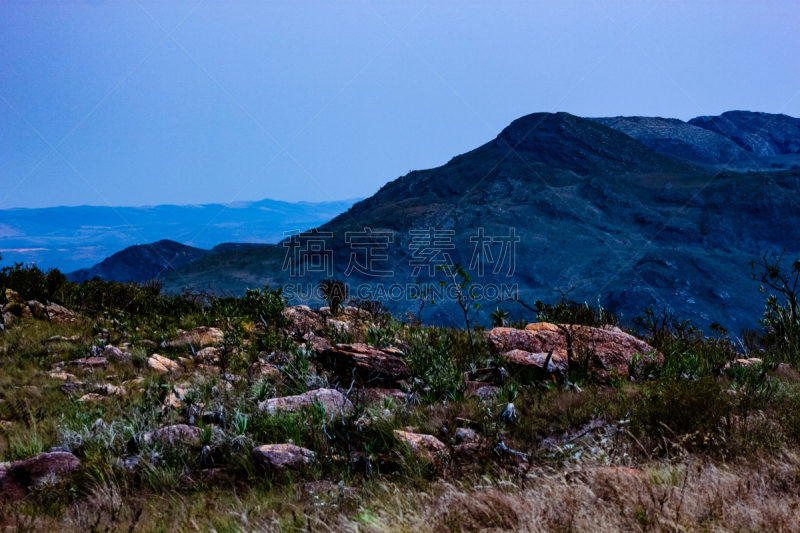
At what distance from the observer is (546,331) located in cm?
670

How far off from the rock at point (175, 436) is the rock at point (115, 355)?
9.64 feet

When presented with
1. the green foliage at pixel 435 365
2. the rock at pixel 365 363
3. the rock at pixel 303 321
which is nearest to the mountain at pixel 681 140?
the rock at pixel 303 321

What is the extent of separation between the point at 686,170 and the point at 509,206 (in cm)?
2768

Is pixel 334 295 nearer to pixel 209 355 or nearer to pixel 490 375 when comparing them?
pixel 209 355

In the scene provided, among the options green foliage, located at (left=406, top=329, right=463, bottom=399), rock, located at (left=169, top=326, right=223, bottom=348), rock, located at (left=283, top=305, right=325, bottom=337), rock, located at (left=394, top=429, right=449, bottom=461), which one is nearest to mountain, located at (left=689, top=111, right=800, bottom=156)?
rock, located at (left=283, top=305, right=325, bottom=337)

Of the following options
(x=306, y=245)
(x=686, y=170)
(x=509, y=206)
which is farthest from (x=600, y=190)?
(x=306, y=245)

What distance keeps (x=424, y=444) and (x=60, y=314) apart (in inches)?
326

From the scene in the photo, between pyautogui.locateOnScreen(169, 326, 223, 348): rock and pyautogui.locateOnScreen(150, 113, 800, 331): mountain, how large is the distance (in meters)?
13.9

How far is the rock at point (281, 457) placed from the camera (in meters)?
3.67

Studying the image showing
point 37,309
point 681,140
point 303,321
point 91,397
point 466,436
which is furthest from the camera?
point 681,140

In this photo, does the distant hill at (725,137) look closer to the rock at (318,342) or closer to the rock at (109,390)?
the rock at (318,342)

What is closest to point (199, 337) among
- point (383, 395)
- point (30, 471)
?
point (383, 395)

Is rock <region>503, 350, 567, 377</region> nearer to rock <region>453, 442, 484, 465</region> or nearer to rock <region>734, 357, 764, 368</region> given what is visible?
rock <region>453, 442, 484, 465</region>

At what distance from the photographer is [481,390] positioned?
16.6 ft
